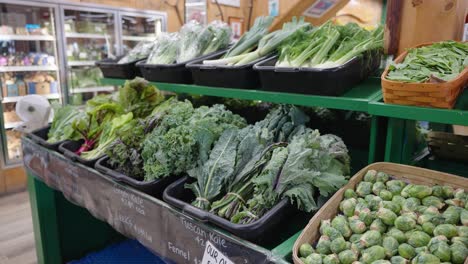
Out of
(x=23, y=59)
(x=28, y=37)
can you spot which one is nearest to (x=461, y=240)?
(x=28, y=37)

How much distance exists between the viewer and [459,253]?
910 millimetres

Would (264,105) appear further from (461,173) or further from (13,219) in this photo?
(13,219)

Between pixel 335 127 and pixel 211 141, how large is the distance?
29.8 inches

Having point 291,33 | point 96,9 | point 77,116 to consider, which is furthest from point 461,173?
point 96,9

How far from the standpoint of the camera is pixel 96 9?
15.3 ft

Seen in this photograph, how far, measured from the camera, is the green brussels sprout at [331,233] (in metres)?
1.04

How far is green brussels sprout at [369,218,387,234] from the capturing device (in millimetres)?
1038

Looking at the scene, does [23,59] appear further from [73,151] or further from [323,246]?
[323,246]

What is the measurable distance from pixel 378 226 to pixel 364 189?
19 centimetres

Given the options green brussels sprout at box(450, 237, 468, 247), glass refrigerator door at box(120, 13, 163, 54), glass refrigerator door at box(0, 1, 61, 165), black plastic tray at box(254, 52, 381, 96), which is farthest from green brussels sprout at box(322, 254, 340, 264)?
glass refrigerator door at box(120, 13, 163, 54)

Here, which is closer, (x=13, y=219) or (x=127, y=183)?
(x=127, y=183)

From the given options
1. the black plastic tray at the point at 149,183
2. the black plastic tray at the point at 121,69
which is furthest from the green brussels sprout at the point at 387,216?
the black plastic tray at the point at 121,69

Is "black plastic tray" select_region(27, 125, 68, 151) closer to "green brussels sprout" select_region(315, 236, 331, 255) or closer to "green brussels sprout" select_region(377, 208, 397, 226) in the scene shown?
"green brussels sprout" select_region(315, 236, 331, 255)

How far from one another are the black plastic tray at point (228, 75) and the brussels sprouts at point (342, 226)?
895 mm
